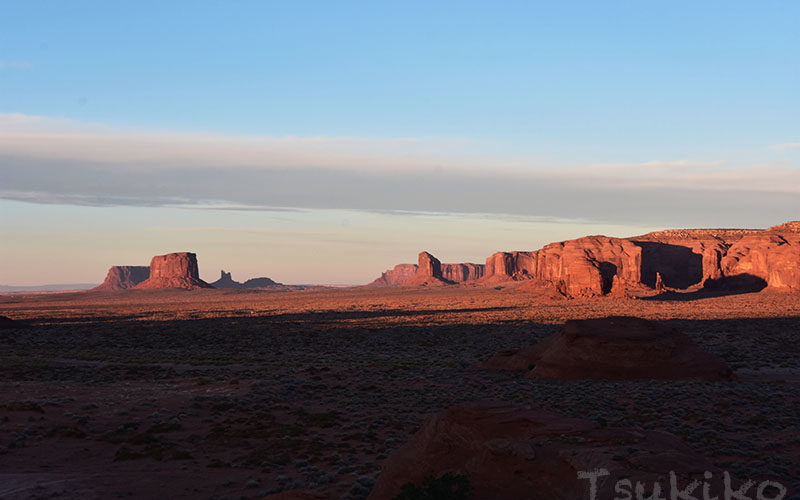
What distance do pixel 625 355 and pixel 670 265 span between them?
3968 inches

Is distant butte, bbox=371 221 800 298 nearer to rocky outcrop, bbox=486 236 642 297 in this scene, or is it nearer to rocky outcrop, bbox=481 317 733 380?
rocky outcrop, bbox=486 236 642 297

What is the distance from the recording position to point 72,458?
14.7m

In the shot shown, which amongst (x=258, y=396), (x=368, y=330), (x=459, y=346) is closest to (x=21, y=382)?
(x=258, y=396)

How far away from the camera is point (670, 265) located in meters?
117

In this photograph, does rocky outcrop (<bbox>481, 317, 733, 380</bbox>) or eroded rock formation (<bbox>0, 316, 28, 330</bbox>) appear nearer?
rocky outcrop (<bbox>481, 317, 733, 380</bbox>)

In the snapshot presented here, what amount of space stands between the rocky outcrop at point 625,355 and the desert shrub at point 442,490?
54.7 feet

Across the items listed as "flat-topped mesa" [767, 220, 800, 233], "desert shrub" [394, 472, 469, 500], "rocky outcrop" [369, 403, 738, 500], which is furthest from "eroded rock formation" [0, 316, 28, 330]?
"flat-topped mesa" [767, 220, 800, 233]

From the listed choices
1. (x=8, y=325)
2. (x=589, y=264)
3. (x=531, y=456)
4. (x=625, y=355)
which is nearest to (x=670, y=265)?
(x=589, y=264)

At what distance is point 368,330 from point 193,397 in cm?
3251

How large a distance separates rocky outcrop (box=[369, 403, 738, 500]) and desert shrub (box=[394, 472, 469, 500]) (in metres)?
0.26

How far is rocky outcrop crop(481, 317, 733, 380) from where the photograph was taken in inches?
956

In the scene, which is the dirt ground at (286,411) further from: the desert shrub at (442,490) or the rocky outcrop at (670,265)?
the rocky outcrop at (670,265)

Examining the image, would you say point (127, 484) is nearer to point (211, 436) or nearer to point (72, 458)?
point (72, 458)

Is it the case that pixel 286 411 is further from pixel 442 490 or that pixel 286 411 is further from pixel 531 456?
pixel 531 456
